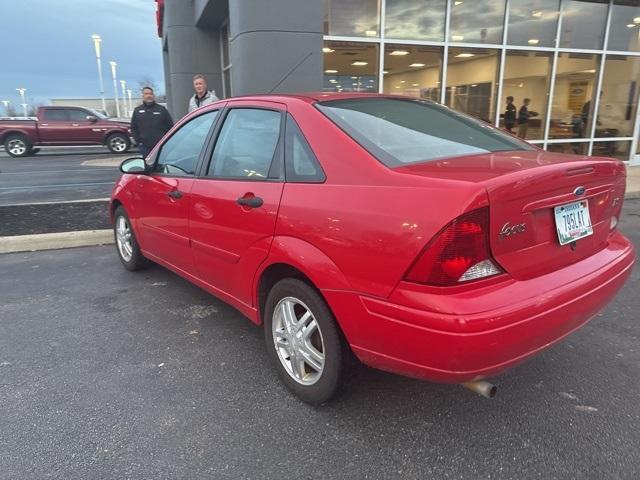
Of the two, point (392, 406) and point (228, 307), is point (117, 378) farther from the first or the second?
point (392, 406)

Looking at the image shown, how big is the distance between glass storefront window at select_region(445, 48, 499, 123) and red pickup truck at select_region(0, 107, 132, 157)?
13.5m

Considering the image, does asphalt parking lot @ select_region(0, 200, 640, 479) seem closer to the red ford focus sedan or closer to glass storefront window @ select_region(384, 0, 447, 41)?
the red ford focus sedan

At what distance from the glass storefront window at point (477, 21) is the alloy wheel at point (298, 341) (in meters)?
8.99

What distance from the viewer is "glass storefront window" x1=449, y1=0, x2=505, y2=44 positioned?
9.81 meters

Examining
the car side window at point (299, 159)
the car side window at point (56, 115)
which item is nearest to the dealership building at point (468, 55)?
the car side window at point (299, 159)

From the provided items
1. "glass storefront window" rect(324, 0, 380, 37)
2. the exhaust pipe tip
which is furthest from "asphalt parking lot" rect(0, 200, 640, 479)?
"glass storefront window" rect(324, 0, 380, 37)

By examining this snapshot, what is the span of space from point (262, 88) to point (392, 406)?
6245mm

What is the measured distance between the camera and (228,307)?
3.92 m

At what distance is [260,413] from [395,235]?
4.13 feet

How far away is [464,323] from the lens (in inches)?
72.3

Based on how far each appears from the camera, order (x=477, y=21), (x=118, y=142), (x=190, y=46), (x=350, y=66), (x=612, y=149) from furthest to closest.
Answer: (x=118, y=142), (x=190, y=46), (x=612, y=149), (x=477, y=21), (x=350, y=66)

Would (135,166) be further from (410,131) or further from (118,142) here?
(118,142)

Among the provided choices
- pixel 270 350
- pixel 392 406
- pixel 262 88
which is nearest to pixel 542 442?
pixel 392 406

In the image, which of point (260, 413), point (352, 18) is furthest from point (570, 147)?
point (260, 413)
